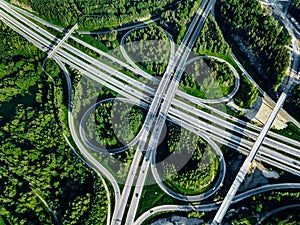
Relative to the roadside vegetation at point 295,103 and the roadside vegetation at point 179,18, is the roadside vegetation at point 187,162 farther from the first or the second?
the roadside vegetation at point 179,18

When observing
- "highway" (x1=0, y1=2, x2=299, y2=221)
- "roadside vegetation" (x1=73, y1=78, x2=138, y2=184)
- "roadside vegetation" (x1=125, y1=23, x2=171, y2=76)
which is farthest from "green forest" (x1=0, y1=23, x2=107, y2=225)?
"roadside vegetation" (x1=125, y1=23, x2=171, y2=76)

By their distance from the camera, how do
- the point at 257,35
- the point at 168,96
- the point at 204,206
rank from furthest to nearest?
the point at 257,35 → the point at 168,96 → the point at 204,206

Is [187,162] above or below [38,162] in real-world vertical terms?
below

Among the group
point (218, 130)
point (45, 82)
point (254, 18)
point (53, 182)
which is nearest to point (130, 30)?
point (45, 82)

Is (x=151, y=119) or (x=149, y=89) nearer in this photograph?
(x=151, y=119)

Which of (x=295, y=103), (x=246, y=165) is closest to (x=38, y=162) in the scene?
(x=246, y=165)

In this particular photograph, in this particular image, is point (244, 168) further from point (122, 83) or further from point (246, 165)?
point (122, 83)

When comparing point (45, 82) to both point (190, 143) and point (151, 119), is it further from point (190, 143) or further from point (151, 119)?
point (190, 143)
